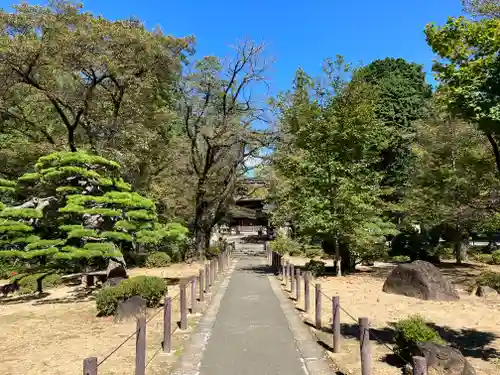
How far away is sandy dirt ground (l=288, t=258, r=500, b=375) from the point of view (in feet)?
24.4

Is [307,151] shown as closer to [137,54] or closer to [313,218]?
[313,218]

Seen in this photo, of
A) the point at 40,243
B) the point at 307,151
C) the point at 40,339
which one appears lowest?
the point at 40,339

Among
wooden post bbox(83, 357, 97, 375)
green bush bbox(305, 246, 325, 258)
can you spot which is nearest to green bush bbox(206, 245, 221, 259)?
green bush bbox(305, 246, 325, 258)

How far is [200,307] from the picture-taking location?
41.5ft

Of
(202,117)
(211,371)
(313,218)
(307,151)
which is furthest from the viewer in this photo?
(202,117)

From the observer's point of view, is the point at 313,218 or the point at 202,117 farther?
the point at 202,117

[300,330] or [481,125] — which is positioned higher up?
[481,125]

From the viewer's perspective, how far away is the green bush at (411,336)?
6.85m

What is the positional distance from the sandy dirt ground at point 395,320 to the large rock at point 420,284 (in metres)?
0.36

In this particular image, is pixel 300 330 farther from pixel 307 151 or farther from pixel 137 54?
pixel 137 54

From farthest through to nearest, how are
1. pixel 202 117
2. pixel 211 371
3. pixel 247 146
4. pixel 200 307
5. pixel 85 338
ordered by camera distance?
pixel 247 146 → pixel 202 117 → pixel 200 307 → pixel 85 338 → pixel 211 371

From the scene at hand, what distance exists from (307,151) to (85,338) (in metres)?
13.6

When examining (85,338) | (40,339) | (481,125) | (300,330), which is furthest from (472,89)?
(40,339)

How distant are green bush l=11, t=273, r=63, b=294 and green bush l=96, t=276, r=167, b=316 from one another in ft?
20.6
